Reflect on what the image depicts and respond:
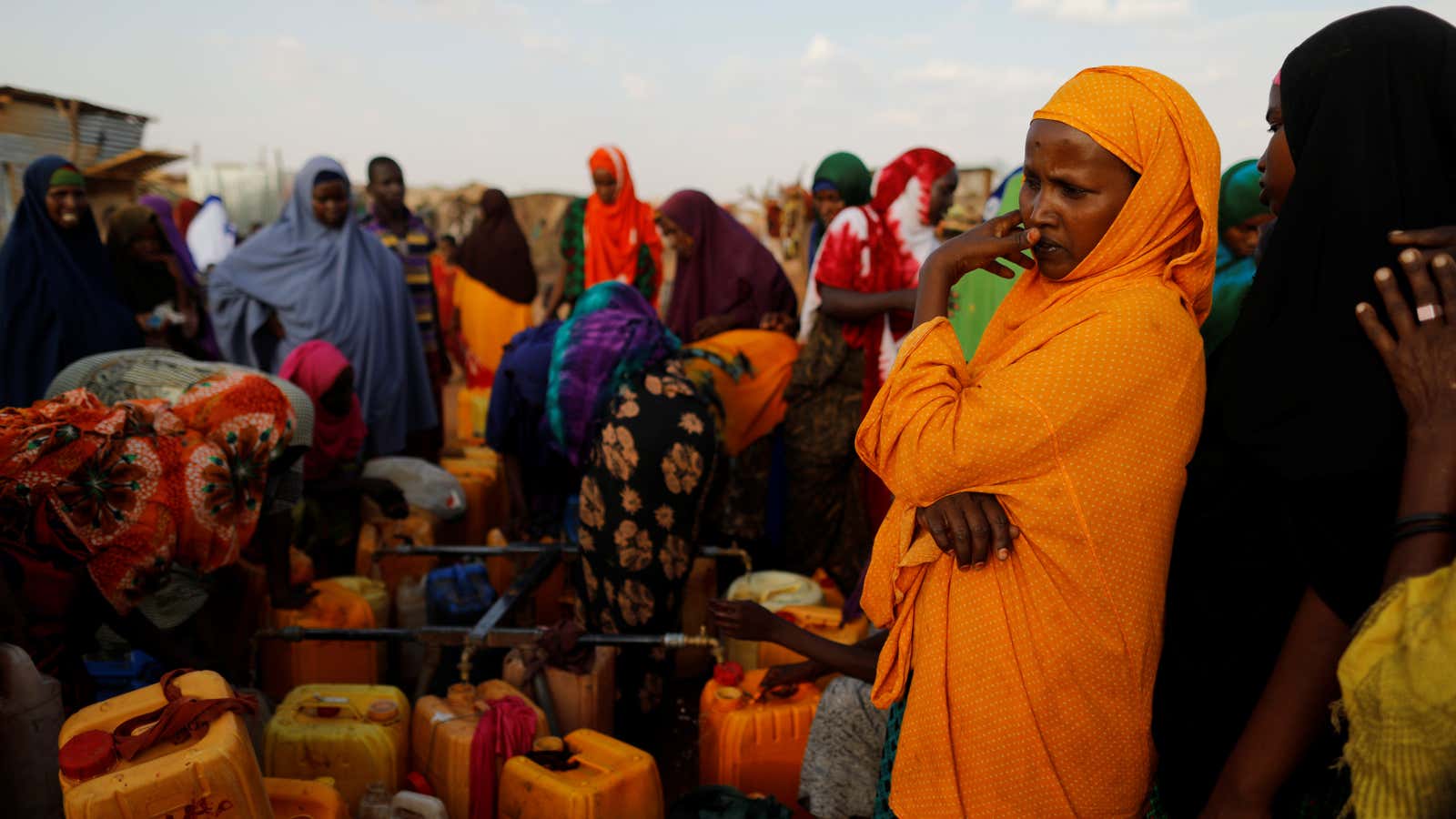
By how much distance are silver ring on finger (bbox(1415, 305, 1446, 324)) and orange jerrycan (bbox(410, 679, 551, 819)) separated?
236 cm

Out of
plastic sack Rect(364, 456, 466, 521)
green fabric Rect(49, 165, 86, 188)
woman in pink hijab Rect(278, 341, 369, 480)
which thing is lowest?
plastic sack Rect(364, 456, 466, 521)

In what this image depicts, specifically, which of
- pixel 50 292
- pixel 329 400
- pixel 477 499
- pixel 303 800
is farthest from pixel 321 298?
pixel 303 800

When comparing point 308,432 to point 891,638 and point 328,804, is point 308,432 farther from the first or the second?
point 891,638

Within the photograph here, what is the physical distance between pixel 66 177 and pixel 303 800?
4.10 m

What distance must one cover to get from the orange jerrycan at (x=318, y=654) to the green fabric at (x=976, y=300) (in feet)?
9.14

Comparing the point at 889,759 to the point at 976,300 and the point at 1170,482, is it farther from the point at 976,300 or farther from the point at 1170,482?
the point at 976,300

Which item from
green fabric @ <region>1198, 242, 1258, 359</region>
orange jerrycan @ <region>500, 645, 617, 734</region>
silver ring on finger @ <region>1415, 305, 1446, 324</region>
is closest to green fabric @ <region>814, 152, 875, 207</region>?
green fabric @ <region>1198, 242, 1258, 359</region>

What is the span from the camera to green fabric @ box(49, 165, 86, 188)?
4844 mm

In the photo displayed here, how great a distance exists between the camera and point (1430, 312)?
1147mm

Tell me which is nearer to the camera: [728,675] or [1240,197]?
[728,675]

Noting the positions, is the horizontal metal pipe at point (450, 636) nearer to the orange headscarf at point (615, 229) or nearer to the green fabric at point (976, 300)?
the green fabric at point (976, 300)

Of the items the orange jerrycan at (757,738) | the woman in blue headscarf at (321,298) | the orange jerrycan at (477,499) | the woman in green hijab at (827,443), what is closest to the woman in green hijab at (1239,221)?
the woman in green hijab at (827,443)

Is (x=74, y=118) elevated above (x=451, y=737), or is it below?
above

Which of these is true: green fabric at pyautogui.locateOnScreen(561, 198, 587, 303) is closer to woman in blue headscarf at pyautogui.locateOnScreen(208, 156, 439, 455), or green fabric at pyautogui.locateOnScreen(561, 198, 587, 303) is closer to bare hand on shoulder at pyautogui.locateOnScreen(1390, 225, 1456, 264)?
woman in blue headscarf at pyautogui.locateOnScreen(208, 156, 439, 455)
